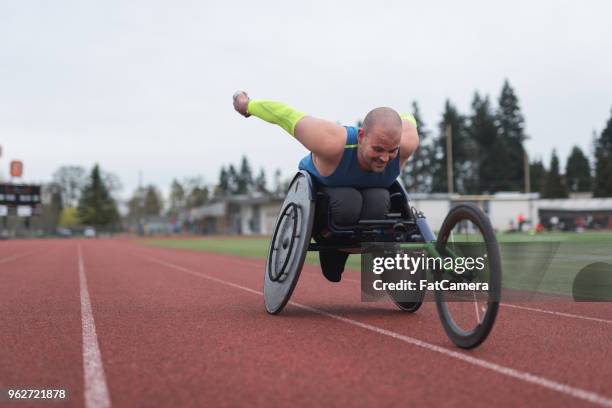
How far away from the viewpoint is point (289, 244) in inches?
228

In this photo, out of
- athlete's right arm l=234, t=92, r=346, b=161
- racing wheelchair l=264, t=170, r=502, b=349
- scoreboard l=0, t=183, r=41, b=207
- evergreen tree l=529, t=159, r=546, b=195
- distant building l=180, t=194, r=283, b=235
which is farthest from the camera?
evergreen tree l=529, t=159, r=546, b=195

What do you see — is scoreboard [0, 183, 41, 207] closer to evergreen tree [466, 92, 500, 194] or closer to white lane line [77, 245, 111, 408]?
white lane line [77, 245, 111, 408]

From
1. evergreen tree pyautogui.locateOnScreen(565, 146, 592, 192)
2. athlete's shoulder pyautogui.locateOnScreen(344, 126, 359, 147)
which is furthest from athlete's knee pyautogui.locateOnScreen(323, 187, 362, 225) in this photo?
evergreen tree pyautogui.locateOnScreen(565, 146, 592, 192)

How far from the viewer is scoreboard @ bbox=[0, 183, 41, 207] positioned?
5509 cm

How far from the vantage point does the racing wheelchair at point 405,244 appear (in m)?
4.01

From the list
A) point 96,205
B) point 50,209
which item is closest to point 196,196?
point 96,205

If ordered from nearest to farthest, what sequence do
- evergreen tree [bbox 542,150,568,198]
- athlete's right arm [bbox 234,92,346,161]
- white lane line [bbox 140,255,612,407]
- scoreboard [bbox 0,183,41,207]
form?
white lane line [bbox 140,255,612,407] → athlete's right arm [bbox 234,92,346,161] → scoreboard [bbox 0,183,41,207] → evergreen tree [bbox 542,150,568,198]

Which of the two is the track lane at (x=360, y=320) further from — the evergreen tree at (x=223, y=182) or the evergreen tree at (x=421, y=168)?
the evergreen tree at (x=223, y=182)

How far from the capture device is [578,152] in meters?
96.4

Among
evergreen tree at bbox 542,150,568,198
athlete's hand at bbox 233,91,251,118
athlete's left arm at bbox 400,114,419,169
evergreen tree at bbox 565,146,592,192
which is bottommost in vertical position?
athlete's left arm at bbox 400,114,419,169

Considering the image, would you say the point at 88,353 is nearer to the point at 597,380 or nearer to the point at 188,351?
the point at 188,351

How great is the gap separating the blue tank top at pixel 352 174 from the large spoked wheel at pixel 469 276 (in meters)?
1.05

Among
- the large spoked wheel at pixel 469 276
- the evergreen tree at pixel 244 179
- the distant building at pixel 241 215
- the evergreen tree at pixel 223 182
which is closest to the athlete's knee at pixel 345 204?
the large spoked wheel at pixel 469 276

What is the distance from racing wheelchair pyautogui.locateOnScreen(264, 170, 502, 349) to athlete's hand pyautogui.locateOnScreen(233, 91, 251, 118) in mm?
792
